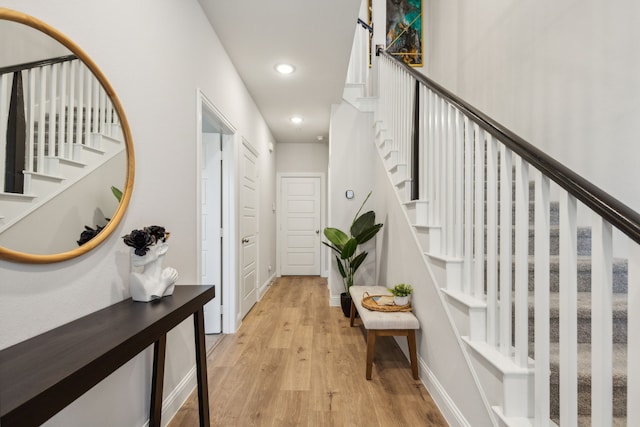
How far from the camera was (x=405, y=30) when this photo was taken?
4480 millimetres

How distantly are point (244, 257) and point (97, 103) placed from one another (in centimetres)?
249

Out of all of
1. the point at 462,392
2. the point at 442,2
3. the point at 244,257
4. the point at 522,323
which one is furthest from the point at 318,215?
the point at 522,323

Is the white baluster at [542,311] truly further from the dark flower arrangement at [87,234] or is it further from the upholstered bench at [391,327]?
the dark flower arrangement at [87,234]

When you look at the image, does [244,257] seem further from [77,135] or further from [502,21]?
[502,21]

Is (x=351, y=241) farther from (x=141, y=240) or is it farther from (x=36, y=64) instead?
(x=36, y=64)

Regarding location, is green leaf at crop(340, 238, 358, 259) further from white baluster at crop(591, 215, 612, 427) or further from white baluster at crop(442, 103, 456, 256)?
white baluster at crop(591, 215, 612, 427)

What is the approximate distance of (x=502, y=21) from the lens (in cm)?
278

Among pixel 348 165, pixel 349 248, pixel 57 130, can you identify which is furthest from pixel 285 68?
pixel 57 130

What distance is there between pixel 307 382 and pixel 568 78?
273 cm

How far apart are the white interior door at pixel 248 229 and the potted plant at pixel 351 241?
936 millimetres

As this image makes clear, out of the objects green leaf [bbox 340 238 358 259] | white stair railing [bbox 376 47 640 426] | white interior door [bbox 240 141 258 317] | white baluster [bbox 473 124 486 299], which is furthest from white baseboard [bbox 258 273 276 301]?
white baluster [bbox 473 124 486 299]

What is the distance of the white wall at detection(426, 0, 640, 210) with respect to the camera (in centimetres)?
180

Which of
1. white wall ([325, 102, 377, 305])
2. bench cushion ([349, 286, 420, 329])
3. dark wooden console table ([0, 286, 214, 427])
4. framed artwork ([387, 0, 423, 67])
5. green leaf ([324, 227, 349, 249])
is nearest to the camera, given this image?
dark wooden console table ([0, 286, 214, 427])

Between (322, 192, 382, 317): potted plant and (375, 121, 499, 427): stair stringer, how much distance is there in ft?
1.65
